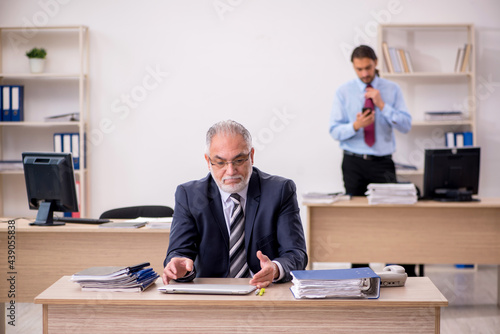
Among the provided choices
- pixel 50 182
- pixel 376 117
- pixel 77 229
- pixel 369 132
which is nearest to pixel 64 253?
pixel 77 229

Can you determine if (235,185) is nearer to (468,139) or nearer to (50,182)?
(50,182)

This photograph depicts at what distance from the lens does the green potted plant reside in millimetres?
5391

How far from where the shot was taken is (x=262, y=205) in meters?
2.25

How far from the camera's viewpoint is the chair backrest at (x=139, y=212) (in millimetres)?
3699

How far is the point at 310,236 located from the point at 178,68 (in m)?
2.54

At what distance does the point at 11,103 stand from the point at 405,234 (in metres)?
3.81

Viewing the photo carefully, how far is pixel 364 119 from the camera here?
4.15 meters

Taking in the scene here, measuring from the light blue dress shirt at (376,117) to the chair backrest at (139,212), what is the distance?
1474mm

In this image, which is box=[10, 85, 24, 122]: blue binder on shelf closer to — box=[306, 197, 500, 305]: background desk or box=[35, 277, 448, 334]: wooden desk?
box=[306, 197, 500, 305]: background desk

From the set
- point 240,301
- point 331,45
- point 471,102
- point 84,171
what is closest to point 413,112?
point 471,102

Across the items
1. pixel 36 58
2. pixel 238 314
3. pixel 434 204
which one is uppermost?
pixel 36 58

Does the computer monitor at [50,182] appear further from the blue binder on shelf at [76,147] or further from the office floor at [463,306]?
the blue binder on shelf at [76,147]

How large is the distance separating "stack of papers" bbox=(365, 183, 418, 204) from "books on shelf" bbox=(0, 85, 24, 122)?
11.4 ft

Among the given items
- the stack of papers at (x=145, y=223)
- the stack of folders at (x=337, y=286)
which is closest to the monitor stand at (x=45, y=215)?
the stack of papers at (x=145, y=223)
